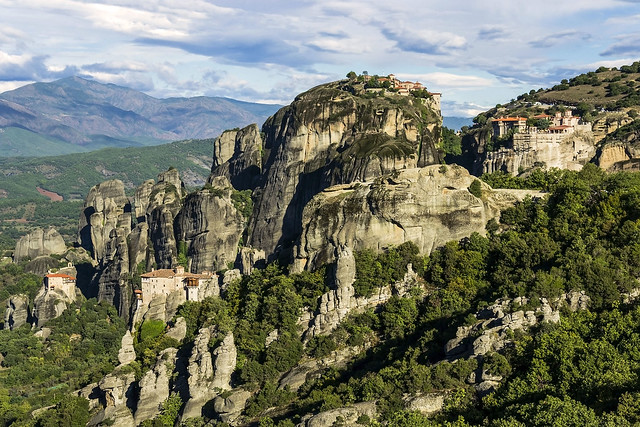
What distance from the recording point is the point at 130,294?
101 meters

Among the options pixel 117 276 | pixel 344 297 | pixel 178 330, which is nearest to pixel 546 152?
pixel 344 297

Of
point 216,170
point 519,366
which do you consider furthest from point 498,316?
point 216,170

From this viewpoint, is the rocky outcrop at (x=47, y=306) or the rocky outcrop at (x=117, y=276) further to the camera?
the rocky outcrop at (x=117, y=276)

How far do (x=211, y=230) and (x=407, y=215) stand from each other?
50.5 meters

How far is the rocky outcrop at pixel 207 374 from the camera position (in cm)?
5425

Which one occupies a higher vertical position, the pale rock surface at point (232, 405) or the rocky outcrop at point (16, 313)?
the pale rock surface at point (232, 405)

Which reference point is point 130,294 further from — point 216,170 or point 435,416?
point 435,416

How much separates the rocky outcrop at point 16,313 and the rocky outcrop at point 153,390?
1763 inches

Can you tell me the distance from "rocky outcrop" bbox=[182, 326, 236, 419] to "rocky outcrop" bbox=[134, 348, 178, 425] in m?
3.30

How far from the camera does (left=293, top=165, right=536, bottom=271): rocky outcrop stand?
59.0 m

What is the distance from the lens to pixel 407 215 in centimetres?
5894

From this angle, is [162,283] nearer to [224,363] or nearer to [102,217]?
[224,363]

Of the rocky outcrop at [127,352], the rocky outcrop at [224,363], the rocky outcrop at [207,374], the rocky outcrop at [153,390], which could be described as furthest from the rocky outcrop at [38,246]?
the rocky outcrop at [224,363]

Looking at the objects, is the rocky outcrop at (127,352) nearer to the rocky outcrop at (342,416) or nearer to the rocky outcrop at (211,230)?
the rocky outcrop at (342,416)
